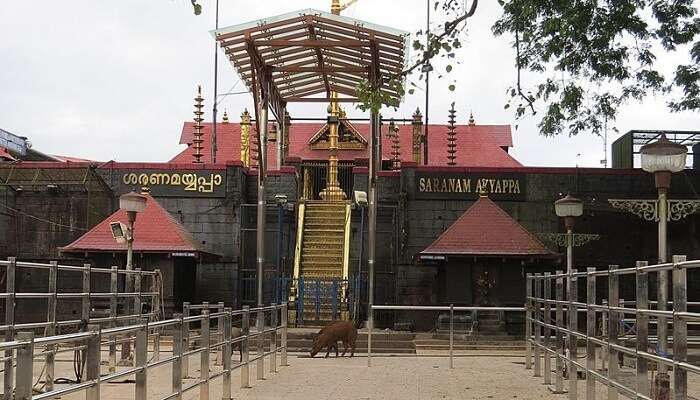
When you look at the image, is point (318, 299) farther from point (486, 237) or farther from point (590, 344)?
point (590, 344)

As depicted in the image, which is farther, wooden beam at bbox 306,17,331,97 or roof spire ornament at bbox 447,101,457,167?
roof spire ornament at bbox 447,101,457,167

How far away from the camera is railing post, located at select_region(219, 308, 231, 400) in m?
11.5

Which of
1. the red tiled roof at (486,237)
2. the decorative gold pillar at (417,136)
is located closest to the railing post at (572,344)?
the red tiled roof at (486,237)

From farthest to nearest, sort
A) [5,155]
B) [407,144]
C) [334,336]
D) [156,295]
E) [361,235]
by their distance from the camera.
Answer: [407,144] < [5,155] < [361,235] < [334,336] < [156,295]

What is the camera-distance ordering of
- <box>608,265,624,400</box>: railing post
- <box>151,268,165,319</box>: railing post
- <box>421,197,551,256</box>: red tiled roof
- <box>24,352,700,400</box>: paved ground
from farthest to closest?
<box>421,197,551,256</box>: red tiled roof, <box>151,268,165,319</box>: railing post, <box>24,352,700,400</box>: paved ground, <box>608,265,624,400</box>: railing post

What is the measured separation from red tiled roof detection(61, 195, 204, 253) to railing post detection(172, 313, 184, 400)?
13541 millimetres

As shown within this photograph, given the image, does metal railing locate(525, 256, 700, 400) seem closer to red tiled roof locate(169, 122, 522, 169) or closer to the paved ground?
the paved ground

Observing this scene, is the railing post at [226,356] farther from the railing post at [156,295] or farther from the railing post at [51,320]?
the railing post at [156,295]

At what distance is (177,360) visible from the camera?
852 cm

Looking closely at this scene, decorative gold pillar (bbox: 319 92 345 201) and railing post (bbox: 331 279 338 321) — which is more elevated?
decorative gold pillar (bbox: 319 92 345 201)

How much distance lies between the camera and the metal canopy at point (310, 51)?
21.8m

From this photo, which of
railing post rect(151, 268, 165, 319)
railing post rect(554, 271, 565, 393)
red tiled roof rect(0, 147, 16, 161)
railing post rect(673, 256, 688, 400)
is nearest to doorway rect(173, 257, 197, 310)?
railing post rect(151, 268, 165, 319)

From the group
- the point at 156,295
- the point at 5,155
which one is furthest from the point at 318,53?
the point at 5,155

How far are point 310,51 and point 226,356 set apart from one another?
43.8ft
